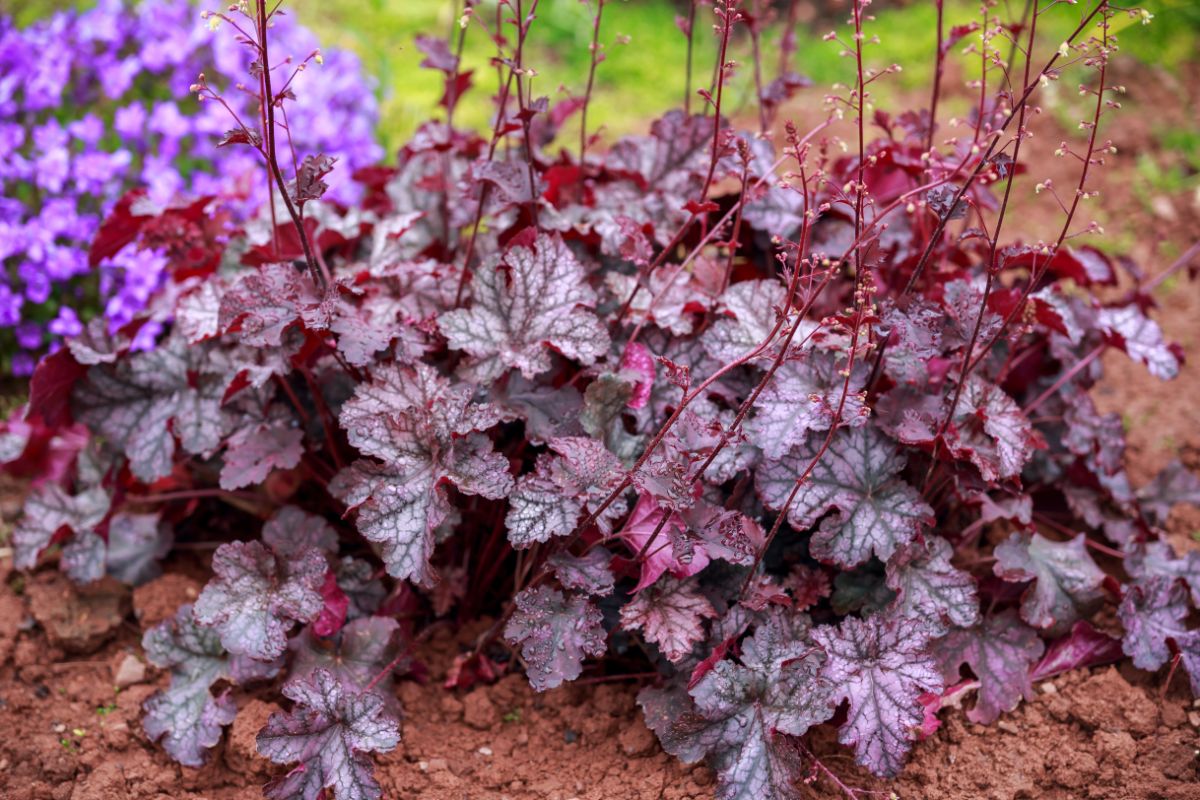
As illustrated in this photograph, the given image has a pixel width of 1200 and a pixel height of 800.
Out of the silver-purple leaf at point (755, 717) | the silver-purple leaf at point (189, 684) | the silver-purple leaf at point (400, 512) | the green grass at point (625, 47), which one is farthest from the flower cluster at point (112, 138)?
the silver-purple leaf at point (755, 717)

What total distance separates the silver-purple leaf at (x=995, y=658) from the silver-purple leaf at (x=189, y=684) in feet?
4.87

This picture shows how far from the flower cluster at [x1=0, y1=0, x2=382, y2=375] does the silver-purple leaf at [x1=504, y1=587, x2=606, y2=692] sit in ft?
5.11

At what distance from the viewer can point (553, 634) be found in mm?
1976

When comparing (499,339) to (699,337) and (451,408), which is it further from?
(699,337)

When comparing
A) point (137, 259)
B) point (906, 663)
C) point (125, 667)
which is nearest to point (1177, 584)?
point (906, 663)

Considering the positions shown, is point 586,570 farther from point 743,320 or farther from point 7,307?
point 7,307

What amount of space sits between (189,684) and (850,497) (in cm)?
149

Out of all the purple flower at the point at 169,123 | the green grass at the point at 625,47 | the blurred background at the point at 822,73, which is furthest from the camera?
the green grass at the point at 625,47

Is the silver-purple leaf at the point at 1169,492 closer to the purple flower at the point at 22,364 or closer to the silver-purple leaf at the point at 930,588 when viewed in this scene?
the silver-purple leaf at the point at 930,588

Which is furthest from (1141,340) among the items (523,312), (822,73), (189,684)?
(822,73)

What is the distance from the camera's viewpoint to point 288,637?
7.67 feet

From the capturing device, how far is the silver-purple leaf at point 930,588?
82.7 inches

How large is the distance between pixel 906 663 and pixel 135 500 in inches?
73.6

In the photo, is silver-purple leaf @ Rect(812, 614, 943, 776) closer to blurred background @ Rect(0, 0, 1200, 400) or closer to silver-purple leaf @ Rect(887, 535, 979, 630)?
silver-purple leaf @ Rect(887, 535, 979, 630)
